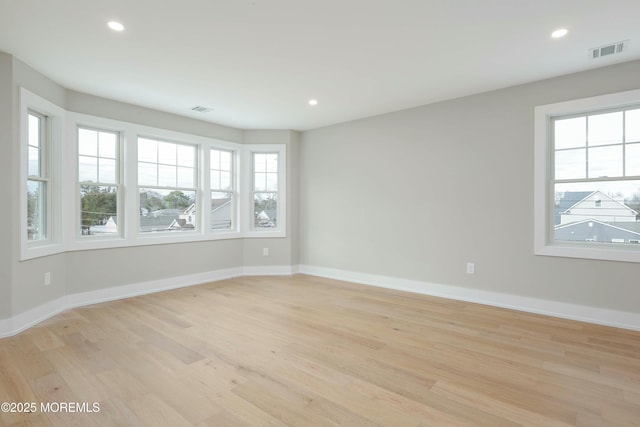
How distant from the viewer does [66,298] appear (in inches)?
155

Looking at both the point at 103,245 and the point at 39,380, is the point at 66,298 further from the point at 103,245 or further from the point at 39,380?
the point at 39,380

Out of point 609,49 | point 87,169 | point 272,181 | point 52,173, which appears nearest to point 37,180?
point 52,173

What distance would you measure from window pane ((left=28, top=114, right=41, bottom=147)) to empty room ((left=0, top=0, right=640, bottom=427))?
0.04 m

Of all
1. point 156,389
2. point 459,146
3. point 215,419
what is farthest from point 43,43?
point 459,146

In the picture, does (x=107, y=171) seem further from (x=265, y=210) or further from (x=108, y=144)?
(x=265, y=210)

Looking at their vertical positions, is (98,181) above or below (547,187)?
above

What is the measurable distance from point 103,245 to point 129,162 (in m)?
1.17

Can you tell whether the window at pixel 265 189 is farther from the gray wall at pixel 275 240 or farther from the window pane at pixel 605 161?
the window pane at pixel 605 161

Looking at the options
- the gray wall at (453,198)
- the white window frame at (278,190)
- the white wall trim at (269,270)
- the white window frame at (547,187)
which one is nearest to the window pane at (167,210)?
the white window frame at (278,190)

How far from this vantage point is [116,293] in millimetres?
4355

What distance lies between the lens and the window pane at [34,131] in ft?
11.8

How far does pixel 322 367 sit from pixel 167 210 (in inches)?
147

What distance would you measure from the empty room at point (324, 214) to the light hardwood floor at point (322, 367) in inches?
0.8

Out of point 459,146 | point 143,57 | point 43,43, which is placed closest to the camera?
point 43,43
